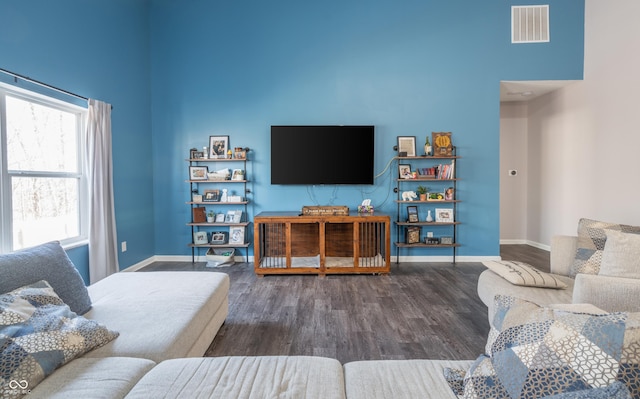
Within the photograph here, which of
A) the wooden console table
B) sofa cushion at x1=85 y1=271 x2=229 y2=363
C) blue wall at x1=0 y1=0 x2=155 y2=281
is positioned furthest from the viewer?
the wooden console table

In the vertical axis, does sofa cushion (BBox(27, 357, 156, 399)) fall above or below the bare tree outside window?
below

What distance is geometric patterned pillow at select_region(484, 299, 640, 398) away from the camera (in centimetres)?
77

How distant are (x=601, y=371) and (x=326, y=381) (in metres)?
0.79

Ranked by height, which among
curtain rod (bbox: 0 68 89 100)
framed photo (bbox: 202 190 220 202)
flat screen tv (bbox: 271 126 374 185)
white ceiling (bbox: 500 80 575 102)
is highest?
white ceiling (bbox: 500 80 575 102)

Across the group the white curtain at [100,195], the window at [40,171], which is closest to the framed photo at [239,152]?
the white curtain at [100,195]

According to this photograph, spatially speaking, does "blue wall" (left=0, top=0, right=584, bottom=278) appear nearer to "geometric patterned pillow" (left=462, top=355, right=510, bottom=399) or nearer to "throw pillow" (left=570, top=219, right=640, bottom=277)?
"throw pillow" (left=570, top=219, right=640, bottom=277)

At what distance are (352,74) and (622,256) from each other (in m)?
3.66

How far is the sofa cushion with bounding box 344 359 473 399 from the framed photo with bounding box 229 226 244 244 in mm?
3502

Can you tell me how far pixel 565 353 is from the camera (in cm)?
83

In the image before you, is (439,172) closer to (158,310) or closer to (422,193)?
(422,193)

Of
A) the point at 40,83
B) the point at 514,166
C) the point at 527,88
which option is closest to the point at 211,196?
the point at 40,83

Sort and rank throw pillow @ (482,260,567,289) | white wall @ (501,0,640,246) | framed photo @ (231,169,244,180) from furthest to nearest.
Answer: framed photo @ (231,169,244,180)
white wall @ (501,0,640,246)
throw pillow @ (482,260,567,289)

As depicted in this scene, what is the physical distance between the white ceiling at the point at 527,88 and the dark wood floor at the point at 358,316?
108 inches

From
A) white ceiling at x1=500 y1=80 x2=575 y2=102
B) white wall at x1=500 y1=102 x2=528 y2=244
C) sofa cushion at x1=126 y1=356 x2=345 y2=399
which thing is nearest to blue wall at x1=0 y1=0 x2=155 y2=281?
sofa cushion at x1=126 y1=356 x2=345 y2=399
